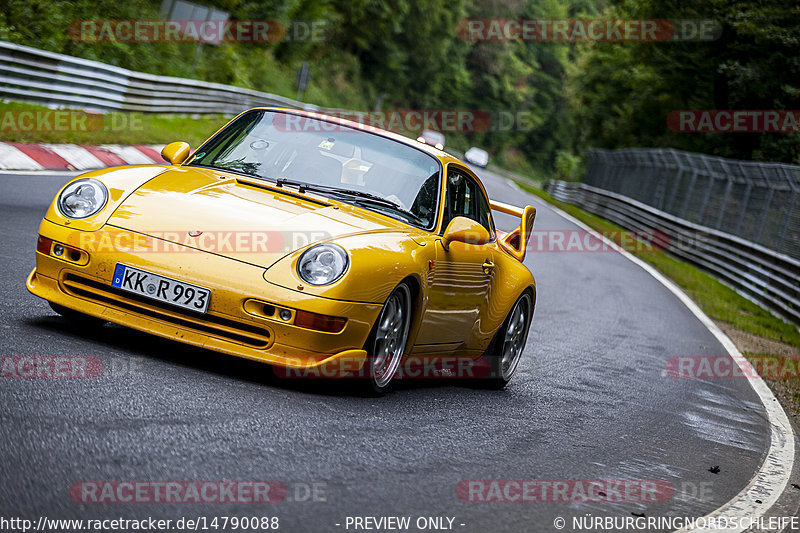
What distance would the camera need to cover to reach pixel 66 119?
18859mm

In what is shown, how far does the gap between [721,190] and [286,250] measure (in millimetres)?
19986

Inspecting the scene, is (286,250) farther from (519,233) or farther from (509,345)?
(519,233)

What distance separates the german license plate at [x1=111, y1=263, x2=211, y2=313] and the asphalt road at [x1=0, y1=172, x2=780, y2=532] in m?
0.34

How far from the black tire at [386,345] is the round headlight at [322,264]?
370 millimetres

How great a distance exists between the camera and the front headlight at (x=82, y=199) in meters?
5.35

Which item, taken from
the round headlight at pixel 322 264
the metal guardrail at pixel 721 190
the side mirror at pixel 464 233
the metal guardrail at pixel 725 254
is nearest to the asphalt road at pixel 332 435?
the round headlight at pixel 322 264

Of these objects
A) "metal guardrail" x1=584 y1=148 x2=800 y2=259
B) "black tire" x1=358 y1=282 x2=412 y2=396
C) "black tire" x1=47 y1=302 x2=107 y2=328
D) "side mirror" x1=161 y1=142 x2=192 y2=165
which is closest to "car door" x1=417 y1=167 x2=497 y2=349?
"black tire" x1=358 y1=282 x2=412 y2=396

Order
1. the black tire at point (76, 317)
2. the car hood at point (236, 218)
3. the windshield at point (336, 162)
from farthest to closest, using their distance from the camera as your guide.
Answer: the windshield at point (336, 162)
the black tire at point (76, 317)
the car hood at point (236, 218)

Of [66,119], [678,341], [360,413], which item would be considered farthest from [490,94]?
[360,413]

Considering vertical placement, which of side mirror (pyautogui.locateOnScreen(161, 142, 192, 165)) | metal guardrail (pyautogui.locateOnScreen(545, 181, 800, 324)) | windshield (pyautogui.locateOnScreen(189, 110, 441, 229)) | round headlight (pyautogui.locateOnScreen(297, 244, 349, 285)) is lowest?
metal guardrail (pyautogui.locateOnScreen(545, 181, 800, 324))

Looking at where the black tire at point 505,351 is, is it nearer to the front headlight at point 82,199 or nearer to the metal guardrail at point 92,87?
the front headlight at point 82,199

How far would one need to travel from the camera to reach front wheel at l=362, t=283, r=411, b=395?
17.8 feet

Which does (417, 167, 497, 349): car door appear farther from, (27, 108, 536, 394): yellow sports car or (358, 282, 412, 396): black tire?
(358, 282, 412, 396): black tire

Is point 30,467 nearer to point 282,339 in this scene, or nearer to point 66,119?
point 282,339
